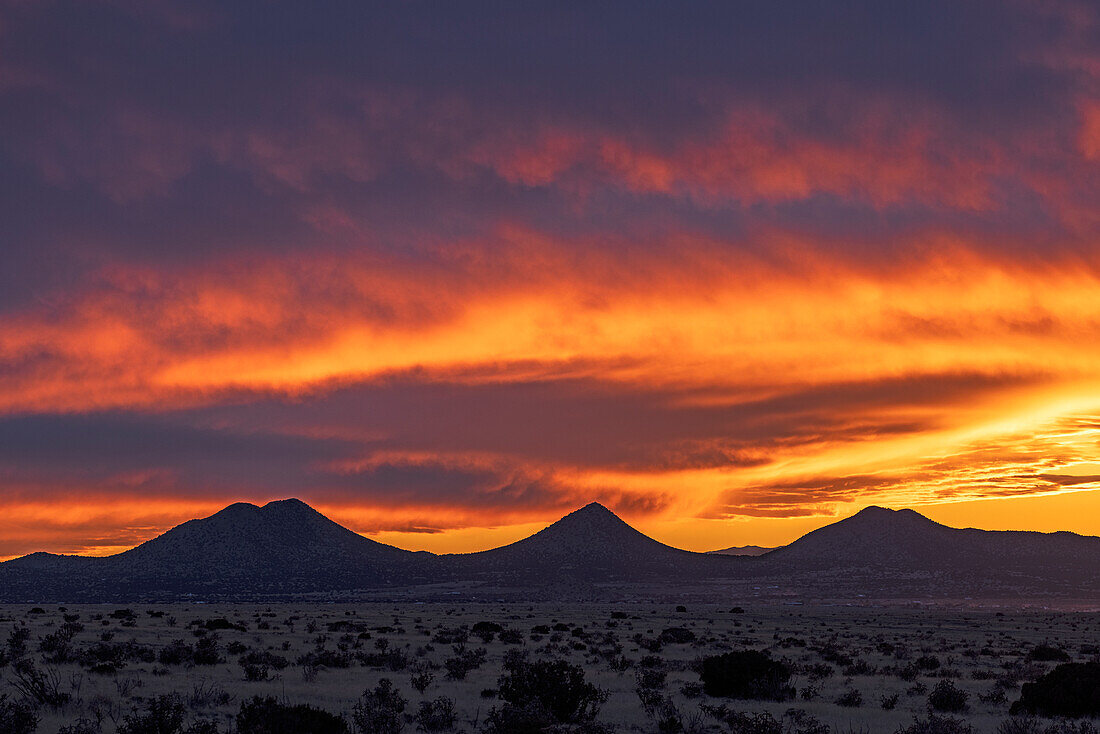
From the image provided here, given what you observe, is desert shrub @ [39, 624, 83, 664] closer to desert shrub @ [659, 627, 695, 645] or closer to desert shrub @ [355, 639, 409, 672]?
desert shrub @ [355, 639, 409, 672]

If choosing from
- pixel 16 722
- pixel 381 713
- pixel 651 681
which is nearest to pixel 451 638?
pixel 651 681

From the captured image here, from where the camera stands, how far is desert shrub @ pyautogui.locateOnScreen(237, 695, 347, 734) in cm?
1539

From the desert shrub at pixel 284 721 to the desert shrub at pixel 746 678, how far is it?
1222cm

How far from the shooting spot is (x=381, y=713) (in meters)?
18.4

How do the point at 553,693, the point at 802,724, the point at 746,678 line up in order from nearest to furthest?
the point at 553,693, the point at 802,724, the point at 746,678

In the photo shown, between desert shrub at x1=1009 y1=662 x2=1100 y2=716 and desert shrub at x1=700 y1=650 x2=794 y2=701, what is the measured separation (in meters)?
5.79

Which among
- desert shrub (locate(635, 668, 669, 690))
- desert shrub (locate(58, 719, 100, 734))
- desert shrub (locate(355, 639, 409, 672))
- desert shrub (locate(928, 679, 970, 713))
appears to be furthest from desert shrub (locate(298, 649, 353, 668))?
desert shrub (locate(928, 679, 970, 713))

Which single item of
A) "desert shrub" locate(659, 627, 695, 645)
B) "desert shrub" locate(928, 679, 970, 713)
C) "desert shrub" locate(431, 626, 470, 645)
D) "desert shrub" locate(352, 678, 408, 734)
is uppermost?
"desert shrub" locate(352, 678, 408, 734)

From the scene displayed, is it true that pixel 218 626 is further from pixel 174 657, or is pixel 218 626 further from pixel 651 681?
pixel 651 681

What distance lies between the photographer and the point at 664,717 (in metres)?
21.0

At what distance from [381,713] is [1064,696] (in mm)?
16701

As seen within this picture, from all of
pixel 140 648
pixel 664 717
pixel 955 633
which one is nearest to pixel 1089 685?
pixel 664 717

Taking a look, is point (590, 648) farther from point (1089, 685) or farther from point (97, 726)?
point (97, 726)

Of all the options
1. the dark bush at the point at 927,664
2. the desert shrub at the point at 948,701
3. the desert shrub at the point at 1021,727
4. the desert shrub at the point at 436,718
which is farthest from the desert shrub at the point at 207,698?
the dark bush at the point at 927,664
